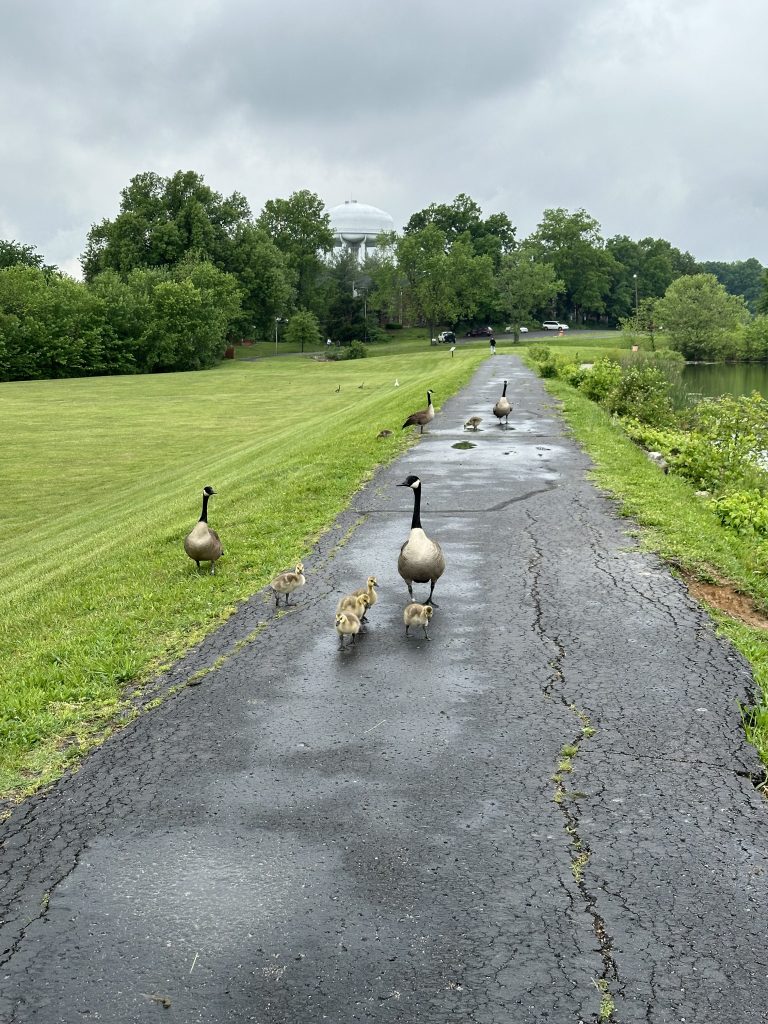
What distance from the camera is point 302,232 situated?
121 m

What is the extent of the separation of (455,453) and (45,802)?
14.7 metres

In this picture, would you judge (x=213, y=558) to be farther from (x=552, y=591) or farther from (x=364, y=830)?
(x=364, y=830)

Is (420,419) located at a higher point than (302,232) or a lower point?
lower

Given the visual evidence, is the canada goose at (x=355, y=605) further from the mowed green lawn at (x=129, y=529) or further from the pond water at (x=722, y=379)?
the pond water at (x=722, y=379)

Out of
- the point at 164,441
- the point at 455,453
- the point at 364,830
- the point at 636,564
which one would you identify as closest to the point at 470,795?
the point at 364,830

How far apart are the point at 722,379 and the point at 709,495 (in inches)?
2143

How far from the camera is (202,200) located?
102 m

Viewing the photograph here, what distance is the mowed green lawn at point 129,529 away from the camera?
23.3 feet

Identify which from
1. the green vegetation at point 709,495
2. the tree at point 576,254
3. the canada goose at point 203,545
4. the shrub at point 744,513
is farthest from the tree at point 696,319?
the canada goose at point 203,545

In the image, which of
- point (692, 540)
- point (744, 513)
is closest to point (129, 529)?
point (692, 540)

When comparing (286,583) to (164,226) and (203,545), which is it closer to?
(203,545)

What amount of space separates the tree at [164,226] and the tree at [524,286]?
3405 centimetres

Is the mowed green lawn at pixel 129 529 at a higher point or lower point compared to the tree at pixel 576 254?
lower

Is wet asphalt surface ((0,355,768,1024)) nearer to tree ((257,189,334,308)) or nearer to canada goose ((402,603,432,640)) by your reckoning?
canada goose ((402,603,432,640))
